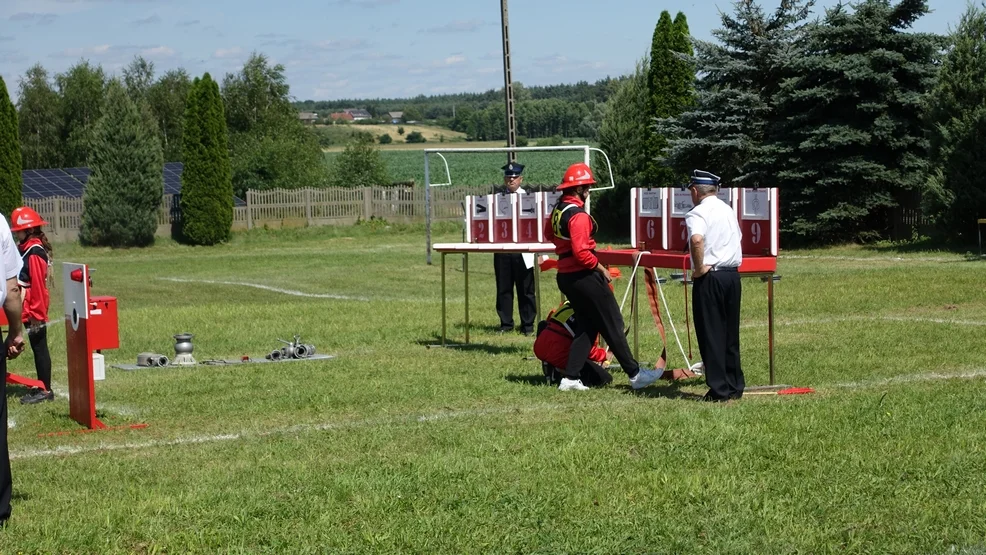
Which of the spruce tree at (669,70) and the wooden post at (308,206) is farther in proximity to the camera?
the wooden post at (308,206)

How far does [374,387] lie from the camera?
1146cm

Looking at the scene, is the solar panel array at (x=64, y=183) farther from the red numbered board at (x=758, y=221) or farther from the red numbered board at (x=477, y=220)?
the red numbered board at (x=758, y=221)

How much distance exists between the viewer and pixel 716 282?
9.77 metres

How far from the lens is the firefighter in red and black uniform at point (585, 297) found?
10.8 meters

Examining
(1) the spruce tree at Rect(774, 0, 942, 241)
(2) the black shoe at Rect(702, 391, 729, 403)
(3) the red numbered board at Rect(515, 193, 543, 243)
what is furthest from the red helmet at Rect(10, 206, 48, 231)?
(1) the spruce tree at Rect(774, 0, 942, 241)

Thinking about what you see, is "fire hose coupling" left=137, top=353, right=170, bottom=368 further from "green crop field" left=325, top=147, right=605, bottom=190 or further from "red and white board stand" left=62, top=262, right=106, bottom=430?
"green crop field" left=325, top=147, right=605, bottom=190

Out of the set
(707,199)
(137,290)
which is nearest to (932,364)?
(707,199)

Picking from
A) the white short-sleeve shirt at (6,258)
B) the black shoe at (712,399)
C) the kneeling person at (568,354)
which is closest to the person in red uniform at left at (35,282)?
the white short-sleeve shirt at (6,258)

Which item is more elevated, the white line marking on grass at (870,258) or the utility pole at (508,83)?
the utility pole at (508,83)

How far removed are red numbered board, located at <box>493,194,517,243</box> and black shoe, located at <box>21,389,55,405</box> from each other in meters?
5.47

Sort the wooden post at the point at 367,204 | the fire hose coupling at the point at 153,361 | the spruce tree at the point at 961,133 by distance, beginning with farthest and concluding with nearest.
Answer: the wooden post at the point at 367,204 < the spruce tree at the point at 961,133 < the fire hose coupling at the point at 153,361

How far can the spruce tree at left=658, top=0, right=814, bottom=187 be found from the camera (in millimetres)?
35688

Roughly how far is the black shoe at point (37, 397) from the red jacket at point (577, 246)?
497 centimetres

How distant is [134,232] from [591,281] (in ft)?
114
